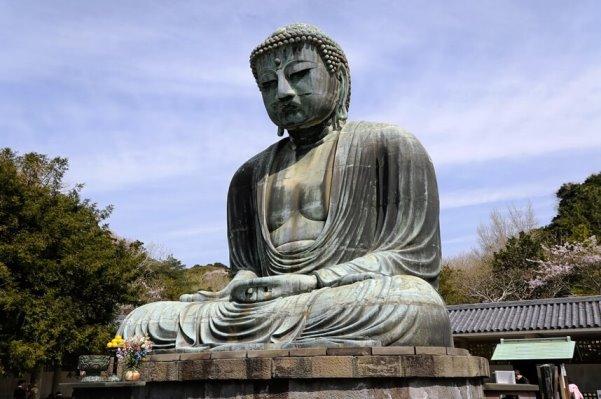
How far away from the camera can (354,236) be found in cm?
629

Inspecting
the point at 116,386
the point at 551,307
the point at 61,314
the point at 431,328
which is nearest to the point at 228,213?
the point at 116,386

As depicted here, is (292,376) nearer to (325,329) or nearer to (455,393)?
(325,329)

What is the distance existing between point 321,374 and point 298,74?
3.61 meters

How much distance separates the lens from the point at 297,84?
683 centimetres

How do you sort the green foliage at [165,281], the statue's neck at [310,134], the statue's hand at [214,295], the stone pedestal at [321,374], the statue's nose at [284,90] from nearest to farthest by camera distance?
1. the stone pedestal at [321,374]
2. the statue's hand at [214,295]
3. the statue's nose at [284,90]
4. the statue's neck at [310,134]
5. the green foliage at [165,281]

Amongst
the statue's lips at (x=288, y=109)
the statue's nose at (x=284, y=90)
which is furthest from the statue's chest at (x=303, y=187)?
the statue's nose at (x=284, y=90)

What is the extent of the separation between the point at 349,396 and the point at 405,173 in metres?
2.71

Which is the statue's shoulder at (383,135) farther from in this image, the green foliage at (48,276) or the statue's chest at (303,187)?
the green foliage at (48,276)

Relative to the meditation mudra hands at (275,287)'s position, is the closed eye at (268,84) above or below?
above

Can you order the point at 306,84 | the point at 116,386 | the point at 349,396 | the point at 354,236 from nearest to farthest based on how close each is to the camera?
the point at 349,396
the point at 116,386
the point at 354,236
the point at 306,84

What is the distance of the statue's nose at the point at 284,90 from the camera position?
673 cm

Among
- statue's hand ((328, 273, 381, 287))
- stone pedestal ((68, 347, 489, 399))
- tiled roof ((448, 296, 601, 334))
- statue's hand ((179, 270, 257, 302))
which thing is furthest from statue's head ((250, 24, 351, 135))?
tiled roof ((448, 296, 601, 334))

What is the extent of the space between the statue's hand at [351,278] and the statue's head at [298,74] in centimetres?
216

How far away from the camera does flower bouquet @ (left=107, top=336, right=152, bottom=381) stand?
17.2 feet
